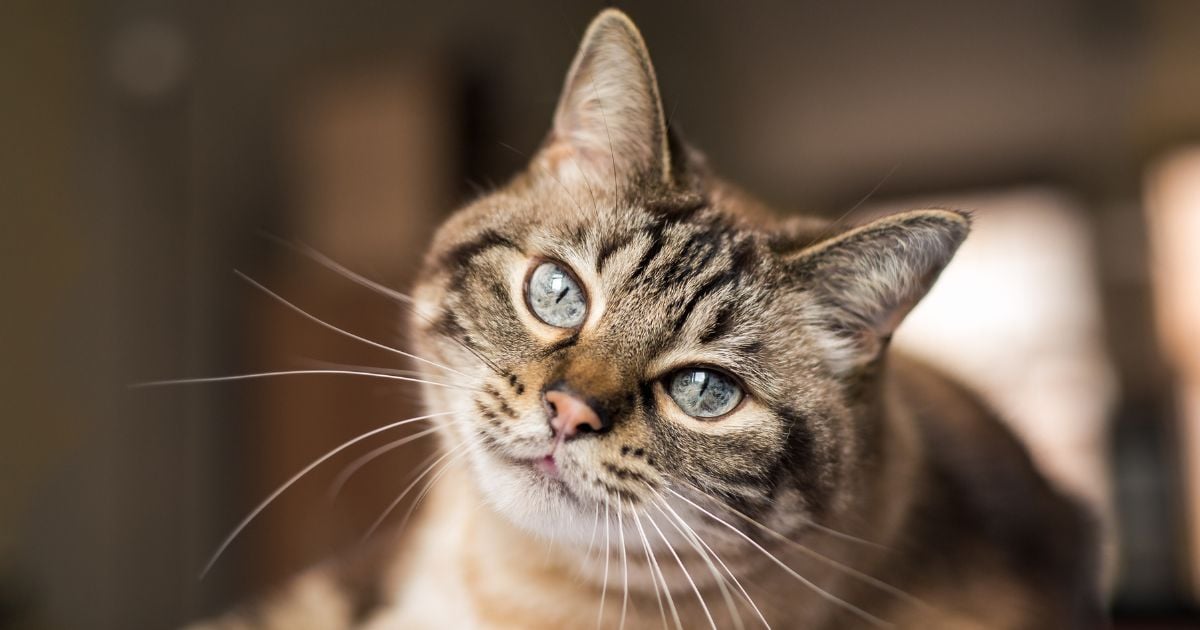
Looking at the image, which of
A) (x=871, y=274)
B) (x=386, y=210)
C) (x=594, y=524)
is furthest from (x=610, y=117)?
(x=386, y=210)

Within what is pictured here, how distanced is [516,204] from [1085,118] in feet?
13.1

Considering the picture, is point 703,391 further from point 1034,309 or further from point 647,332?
point 1034,309

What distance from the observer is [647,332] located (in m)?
0.87

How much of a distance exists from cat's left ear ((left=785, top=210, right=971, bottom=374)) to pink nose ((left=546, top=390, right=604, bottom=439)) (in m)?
0.26

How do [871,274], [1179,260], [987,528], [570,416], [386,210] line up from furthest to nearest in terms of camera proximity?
1. [1179,260]
2. [386,210]
3. [987,528]
4. [871,274]
5. [570,416]

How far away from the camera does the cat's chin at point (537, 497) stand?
2.70 ft

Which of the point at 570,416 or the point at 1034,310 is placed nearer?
the point at 570,416

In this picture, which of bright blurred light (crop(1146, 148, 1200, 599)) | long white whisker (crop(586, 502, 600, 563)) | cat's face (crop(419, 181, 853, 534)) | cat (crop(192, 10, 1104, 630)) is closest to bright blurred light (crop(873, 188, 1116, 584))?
bright blurred light (crop(1146, 148, 1200, 599))

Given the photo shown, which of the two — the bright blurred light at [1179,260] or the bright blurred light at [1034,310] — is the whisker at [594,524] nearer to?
the bright blurred light at [1034,310]

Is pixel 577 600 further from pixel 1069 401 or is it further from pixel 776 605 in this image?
pixel 1069 401

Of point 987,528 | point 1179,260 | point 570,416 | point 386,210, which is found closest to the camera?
point 570,416

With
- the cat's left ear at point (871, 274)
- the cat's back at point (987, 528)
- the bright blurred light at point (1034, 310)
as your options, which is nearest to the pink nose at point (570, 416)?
the cat's left ear at point (871, 274)

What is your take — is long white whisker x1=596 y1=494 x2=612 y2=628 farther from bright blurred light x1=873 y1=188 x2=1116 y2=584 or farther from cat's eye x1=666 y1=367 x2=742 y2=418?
bright blurred light x1=873 y1=188 x2=1116 y2=584

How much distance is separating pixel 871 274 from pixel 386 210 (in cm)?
202
